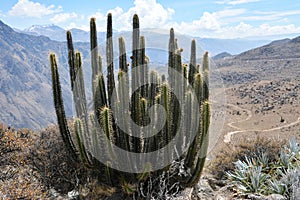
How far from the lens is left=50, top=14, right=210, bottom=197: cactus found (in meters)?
5.11

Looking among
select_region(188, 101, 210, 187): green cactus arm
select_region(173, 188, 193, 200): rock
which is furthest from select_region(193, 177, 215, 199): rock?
select_region(188, 101, 210, 187): green cactus arm

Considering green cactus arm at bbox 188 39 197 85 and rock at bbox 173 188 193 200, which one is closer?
rock at bbox 173 188 193 200

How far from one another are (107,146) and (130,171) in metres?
0.66

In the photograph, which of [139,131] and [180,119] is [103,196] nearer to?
[139,131]

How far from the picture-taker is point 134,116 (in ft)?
17.3

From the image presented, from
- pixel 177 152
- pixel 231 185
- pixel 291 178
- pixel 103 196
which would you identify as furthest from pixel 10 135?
pixel 291 178

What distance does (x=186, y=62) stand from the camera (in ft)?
22.4

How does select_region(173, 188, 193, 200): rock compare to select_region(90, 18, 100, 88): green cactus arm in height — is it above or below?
below

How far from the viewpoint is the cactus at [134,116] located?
5.11m

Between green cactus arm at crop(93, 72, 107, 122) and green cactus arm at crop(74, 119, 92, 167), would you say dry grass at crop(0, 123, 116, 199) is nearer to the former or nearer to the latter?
green cactus arm at crop(74, 119, 92, 167)

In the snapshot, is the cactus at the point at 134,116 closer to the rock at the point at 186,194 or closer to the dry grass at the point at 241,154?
the rock at the point at 186,194

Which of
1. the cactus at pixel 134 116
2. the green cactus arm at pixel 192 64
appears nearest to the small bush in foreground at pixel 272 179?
the cactus at pixel 134 116

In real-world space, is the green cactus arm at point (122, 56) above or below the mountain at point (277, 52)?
above

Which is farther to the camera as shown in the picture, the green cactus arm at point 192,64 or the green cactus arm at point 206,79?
the green cactus arm at point 192,64
